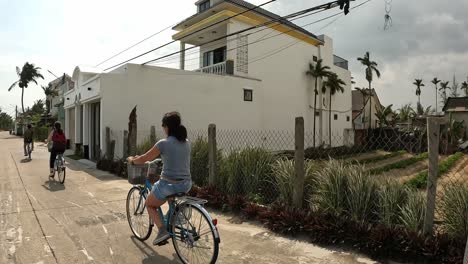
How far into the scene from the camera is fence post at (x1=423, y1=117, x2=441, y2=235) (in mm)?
4680

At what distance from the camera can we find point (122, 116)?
16.5 meters

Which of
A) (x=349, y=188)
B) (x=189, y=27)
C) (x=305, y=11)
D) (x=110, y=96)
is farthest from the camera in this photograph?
(x=189, y=27)

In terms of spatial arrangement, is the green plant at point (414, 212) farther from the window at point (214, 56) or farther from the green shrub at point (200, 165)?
the window at point (214, 56)

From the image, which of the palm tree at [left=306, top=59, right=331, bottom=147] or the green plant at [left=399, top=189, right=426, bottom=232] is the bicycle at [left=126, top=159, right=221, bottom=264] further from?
the palm tree at [left=306, top=59, right=331, bottom=147]

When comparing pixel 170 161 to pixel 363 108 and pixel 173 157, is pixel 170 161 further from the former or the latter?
pixel 363 108

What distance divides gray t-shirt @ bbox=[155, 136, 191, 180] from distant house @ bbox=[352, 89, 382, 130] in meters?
41.4

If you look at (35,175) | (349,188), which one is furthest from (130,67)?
(349,188)

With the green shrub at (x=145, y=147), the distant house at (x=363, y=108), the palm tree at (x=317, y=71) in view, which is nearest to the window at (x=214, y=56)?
the palm tree at (x=317, y=71)

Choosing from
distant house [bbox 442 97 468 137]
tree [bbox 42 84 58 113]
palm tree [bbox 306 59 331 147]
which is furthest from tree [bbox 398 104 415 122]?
tree [bbox 42 84 58 113]

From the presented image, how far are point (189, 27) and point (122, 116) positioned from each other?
11.9m

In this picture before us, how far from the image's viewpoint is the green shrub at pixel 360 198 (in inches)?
219

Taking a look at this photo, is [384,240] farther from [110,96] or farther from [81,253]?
[110,96]

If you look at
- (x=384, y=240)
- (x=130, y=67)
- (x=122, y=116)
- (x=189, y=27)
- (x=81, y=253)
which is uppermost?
(x=189, y=27)

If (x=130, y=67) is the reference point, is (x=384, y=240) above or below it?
below
